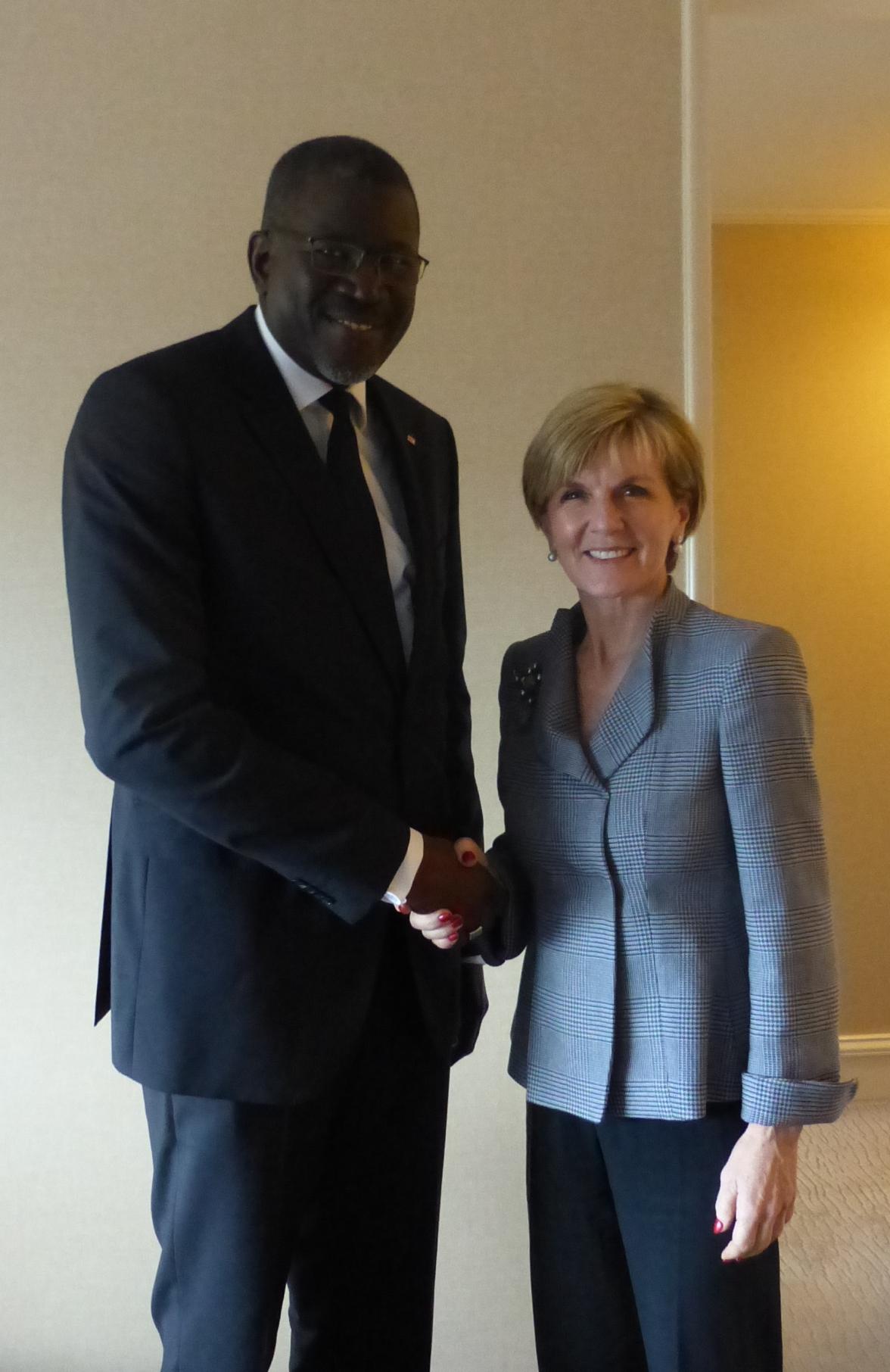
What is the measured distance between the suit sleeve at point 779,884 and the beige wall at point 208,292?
2.51 ft

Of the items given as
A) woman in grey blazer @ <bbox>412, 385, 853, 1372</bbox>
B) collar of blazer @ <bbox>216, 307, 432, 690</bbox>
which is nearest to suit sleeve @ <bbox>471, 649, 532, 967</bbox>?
woman in grey blazer @ <bbox>412, 385, 853, 1372</bbox>

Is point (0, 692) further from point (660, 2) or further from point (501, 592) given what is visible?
point (660, 2)

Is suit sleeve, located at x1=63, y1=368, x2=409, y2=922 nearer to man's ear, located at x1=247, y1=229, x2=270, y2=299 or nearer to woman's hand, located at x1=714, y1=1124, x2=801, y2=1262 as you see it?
man's ear, located at x1=247, y1=229, x2=270, y2=299

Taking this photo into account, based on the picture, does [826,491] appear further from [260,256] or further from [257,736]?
[257,736]

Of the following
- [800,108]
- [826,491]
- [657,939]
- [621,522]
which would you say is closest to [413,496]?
[621,522]

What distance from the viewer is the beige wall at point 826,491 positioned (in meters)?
3.33

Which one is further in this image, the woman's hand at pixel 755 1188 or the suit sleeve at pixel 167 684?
the woman's hand at pixel 755 1188

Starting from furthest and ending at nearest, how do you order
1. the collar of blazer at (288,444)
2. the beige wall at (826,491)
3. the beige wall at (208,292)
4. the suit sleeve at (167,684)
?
1. the beige wall at (826,491)
2. the beige wall at (208,292)
3. the collar of blazer at (288,444)
4. the suit sleeve at (167,684)

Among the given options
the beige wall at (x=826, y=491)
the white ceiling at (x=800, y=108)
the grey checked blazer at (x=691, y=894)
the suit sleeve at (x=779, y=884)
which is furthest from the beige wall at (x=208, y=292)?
the beige wall at (x=826, y=491)

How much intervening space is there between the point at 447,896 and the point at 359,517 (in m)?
0.41

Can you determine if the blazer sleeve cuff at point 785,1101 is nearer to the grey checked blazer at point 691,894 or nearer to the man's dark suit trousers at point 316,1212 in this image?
the grey checked blazer at point 691,894

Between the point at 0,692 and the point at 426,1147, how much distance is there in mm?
1019

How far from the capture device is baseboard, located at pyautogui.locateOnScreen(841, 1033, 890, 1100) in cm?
344

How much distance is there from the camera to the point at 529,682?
1440mm
